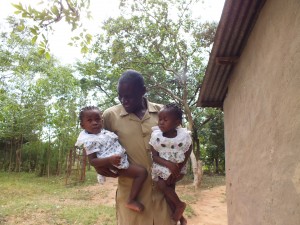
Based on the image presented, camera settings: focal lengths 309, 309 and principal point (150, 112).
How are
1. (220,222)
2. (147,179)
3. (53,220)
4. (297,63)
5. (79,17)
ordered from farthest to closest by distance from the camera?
(220,222), (53,220), (79,17), (147,179), (297,63)

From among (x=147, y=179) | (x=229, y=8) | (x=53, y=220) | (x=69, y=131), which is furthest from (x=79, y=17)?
(x=69, y=131)

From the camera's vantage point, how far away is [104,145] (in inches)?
91.0

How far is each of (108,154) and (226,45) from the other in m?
1.69

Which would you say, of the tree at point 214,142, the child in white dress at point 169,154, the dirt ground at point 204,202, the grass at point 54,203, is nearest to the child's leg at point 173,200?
the child in white dress at point 169,154

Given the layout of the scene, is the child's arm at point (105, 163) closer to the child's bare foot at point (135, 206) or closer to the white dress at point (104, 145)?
the white dress at point (104, 145)

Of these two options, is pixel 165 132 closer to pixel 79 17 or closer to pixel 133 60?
pixel 79 17

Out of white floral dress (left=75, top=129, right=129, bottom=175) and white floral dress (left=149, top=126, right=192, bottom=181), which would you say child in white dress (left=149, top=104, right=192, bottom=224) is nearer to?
white floral dress (left=149, top=126, right=192, bottom=181)

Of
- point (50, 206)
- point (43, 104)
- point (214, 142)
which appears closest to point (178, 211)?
point (50, 206)

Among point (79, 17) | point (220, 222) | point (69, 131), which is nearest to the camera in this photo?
point (79, 17)

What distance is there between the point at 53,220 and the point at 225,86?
5624 mm

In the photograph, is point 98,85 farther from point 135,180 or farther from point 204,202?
point 135,180

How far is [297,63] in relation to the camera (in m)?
1.94

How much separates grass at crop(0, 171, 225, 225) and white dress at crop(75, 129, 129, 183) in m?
5.33

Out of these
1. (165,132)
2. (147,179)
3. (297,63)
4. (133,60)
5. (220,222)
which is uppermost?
(133,60)
